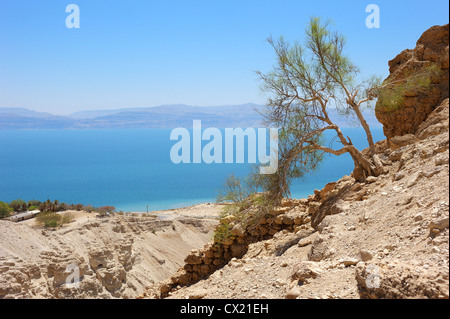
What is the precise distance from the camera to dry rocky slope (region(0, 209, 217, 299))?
52.0 feet

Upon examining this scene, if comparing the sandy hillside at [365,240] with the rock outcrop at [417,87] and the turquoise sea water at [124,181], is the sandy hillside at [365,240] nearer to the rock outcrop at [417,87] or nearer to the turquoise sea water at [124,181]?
A: the rock outcrop at [417,87]

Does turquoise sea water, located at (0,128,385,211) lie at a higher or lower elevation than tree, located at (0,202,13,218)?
lower

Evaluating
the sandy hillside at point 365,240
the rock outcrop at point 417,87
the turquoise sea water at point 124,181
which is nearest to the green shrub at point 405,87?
the rock outcrop at point 417,87

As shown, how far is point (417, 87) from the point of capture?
9438 millimetres

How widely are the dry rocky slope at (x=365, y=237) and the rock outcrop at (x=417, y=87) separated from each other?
0.11 ft

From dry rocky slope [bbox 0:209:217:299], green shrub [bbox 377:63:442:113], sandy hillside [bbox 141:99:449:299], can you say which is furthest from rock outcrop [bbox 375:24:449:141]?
dry rocky slope [bbox 0:209:217:299]

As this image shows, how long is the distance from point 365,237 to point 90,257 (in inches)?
616

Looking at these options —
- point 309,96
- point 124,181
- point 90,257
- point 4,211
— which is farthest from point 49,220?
point 124,181

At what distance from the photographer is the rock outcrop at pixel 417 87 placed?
366 inches

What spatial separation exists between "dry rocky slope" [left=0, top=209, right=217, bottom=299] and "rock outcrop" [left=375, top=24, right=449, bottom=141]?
1255cm

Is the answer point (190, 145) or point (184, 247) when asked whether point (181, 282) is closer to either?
point (184, 247)

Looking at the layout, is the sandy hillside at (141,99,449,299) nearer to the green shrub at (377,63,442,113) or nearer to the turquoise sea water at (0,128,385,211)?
the green shrub at (377,63,442,113)
